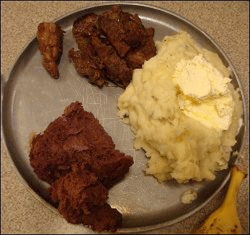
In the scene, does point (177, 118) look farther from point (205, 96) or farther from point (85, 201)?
point (85, 201)

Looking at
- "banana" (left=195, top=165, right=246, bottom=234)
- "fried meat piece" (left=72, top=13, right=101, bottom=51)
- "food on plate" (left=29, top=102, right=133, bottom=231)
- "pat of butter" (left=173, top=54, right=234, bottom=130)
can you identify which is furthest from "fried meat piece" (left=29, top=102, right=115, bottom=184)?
"banana" (left=195, top=165, right=246, bottom=234)

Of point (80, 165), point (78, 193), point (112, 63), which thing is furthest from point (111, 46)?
point (78, 193)

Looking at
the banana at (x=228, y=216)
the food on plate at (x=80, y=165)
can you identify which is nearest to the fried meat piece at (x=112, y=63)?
the food on plate at (x=80, y=165)

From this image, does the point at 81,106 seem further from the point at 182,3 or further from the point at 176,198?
the point at 182,3

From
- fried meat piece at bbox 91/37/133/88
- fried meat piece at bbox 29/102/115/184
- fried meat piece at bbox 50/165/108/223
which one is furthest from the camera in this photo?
fried meat piece at bbox 91/37/133/88

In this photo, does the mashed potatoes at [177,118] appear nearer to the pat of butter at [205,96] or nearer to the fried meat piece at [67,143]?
the pat of butter at [205,96]

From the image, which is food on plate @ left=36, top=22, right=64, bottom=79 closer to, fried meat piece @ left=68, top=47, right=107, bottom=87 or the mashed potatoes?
fried meat piece @ left=68, top=47, right=107, bottom=87
